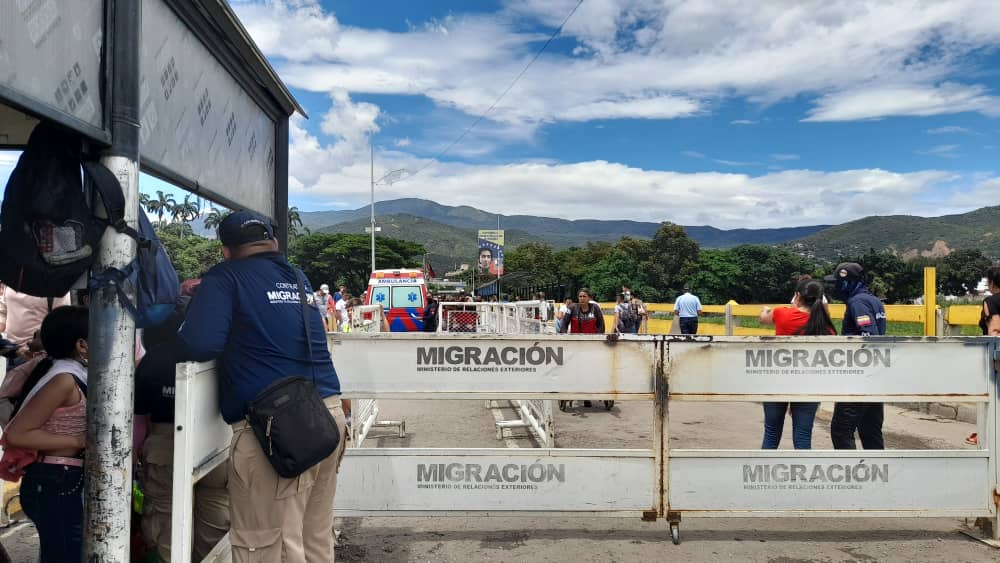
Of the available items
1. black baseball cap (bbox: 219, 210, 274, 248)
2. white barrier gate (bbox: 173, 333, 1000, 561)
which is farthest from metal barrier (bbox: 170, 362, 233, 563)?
white barrier gate (bbox: 173, 333, 1000, 561)

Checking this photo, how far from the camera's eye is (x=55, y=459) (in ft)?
10.0

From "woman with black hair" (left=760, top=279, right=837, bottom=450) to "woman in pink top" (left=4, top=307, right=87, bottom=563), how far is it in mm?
4814

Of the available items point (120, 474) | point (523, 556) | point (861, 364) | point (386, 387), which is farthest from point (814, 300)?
point (120, 474)

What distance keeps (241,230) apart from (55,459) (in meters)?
1.30

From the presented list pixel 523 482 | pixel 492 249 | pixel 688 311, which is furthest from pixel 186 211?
pixel 492 249

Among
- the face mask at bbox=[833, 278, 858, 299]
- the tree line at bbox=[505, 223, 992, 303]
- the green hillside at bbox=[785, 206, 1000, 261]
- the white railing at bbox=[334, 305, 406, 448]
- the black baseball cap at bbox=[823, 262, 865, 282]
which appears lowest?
the white railing at bbox=[334, 305, 406, 448]

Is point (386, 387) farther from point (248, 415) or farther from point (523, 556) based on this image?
point (248, 415)

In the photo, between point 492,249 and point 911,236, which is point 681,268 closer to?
point 492,249

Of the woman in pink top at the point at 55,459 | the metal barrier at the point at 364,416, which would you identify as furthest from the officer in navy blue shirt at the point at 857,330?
the woman in pink top at the point at 55,459

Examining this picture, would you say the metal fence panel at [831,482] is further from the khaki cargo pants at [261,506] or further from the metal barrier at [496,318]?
the metal barrier at [496,318]

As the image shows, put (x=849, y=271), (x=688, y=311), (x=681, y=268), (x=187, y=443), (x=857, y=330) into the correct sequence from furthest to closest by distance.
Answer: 1. (x=681, y=268)
2. (x=688, y=311)
3. (x=849, y=271)
4. (x=857, y=330)
5. (x=187, y=443)

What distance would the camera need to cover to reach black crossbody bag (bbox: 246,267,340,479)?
2.74m

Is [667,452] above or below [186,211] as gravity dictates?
below

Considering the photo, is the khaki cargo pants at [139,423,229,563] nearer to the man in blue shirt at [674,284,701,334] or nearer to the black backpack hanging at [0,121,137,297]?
the black backpack hanging at [0,121,137,297]
